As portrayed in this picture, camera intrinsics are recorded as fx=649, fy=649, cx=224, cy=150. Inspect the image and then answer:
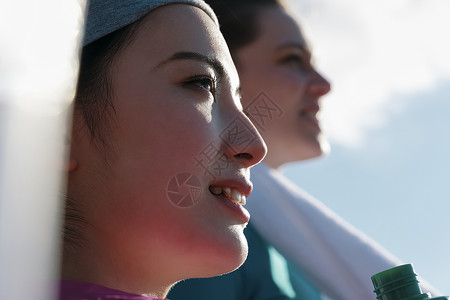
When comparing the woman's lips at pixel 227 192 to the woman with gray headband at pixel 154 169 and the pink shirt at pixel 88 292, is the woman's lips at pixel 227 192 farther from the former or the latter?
the pink shirt at pixel 88 292

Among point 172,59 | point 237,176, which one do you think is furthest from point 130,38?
point 237,176

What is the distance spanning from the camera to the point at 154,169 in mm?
1000

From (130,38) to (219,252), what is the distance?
1.33 ft

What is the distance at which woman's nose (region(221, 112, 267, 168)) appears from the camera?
1.04 m

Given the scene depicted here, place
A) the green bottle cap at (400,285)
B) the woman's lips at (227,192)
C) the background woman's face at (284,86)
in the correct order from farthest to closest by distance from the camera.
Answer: the background woman's face at (284,86) < the woman's lips at (227,192) < the green bottle cap at (400,285)

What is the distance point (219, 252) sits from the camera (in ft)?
3.20

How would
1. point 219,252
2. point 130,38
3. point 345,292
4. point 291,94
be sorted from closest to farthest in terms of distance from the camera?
point 219,252, point 130,38, point 345,292, point 291,94

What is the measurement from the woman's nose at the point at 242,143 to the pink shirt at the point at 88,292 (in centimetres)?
27

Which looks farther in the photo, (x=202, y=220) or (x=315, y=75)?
(x=315, y=75)

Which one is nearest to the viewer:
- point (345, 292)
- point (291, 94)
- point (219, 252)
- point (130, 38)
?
point (219, 252)

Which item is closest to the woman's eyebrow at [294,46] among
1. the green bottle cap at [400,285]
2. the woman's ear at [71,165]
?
the woman's ear at [71,165]

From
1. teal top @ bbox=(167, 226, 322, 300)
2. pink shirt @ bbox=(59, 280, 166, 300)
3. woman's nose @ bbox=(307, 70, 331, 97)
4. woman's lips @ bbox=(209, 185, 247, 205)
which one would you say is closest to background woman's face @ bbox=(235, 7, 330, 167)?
woman's nose @ bbox=(307, 70, 331, 97)

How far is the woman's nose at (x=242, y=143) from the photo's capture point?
1.04 m

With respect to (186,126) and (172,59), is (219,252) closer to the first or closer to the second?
(186,126)
